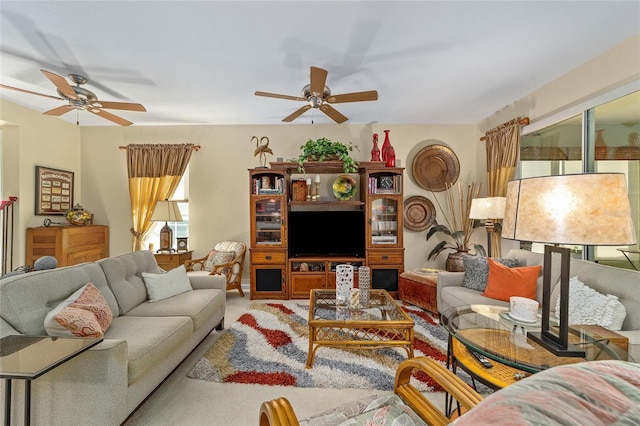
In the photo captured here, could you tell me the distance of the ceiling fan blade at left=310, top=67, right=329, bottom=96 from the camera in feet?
6.79

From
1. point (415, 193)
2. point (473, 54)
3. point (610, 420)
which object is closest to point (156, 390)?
point (610, 420)

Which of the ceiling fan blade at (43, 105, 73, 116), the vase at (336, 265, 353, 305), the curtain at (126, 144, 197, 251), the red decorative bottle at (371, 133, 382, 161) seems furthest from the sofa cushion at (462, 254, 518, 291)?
the ceiling fan blade at (43, 105, 73, 116)

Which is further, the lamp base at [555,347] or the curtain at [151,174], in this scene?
the curtain at [151,174]

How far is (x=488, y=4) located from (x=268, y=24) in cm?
156

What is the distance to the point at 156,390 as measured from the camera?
1.73m

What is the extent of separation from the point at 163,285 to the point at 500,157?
13.9ft

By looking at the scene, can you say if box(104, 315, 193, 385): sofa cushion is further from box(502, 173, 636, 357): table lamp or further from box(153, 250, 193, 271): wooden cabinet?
box(502, 173, 636, 357): table lamp

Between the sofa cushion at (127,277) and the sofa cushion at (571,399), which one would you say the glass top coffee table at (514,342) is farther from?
the sofa cushion at (127,277)

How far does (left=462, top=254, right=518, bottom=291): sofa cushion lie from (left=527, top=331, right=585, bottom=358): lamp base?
142cm

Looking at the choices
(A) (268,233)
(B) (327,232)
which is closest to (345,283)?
(B) (327,232)

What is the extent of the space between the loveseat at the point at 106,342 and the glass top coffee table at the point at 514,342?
1801 millimetres

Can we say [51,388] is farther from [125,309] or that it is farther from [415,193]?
[415,193]

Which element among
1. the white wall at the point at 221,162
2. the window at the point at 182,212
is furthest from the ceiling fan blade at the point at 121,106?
the window at the point at 182,212

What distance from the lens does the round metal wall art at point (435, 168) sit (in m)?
4.21
